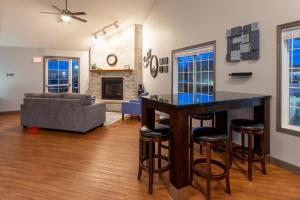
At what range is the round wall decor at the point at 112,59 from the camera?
8234 millimetres

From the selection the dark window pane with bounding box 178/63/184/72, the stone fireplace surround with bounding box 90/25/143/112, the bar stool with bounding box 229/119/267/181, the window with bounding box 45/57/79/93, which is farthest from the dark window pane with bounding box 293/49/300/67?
the window with bounding box 45/57/79/93

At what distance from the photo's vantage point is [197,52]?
482 centimetres

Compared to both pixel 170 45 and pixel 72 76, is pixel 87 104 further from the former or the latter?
pixel 72 76

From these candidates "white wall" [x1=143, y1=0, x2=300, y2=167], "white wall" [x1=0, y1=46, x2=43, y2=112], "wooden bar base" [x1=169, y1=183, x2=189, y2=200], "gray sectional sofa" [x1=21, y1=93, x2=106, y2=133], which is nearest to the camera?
"wooden bar base" [x1=169, y1=183, x2=189, y2=200]

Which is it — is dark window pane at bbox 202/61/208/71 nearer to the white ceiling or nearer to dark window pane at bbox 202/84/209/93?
dark window pane at bbox 202/84/209/93

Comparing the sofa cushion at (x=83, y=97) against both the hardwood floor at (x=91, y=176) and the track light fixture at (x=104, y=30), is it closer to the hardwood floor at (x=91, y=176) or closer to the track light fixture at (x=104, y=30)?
the hardwood floor at (x=91, y=176)

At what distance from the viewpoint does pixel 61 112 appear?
4934mm

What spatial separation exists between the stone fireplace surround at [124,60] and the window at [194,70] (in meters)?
2.52

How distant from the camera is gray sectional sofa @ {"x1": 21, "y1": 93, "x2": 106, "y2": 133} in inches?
189

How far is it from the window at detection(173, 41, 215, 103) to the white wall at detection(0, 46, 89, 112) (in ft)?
17.6

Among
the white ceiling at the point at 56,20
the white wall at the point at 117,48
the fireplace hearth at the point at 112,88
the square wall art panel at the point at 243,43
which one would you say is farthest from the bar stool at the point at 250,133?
the fireplace hearth at the point at 112,88

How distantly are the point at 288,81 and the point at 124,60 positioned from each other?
6.07 meters

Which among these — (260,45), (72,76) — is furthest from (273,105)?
(72,76)

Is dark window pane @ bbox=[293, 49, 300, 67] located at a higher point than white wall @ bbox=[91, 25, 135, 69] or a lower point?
lower
